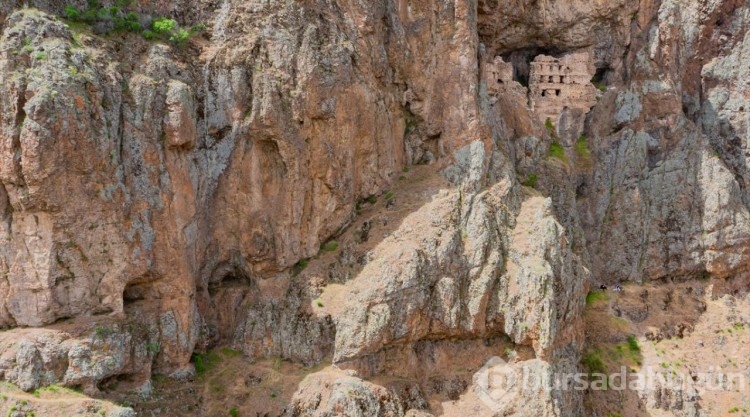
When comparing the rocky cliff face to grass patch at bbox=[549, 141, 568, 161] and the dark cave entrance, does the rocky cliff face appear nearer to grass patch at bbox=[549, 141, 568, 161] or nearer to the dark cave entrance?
grass patch at bbox=[549, 141, 568, 161]

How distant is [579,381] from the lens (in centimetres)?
3384

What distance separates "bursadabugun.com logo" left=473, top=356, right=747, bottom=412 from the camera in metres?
30.8

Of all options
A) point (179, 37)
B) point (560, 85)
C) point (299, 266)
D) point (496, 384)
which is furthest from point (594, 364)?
point (179, 37)

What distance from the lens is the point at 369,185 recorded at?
35.1 metres

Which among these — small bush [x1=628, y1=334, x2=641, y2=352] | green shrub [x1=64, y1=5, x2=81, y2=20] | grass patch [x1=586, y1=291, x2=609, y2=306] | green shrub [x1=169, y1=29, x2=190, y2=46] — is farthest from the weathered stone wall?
green shrub [x1=64, y1=5, x2=81, y2=20]

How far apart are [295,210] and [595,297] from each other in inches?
807

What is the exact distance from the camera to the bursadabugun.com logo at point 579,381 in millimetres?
30828

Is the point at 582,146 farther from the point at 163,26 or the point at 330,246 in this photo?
the point at 163,26

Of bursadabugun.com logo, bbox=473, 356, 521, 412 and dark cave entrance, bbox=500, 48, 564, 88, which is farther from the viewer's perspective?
dark cave entrance, bbox=500, 48, 564, 88

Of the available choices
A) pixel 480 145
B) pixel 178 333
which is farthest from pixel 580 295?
pixel 178 333

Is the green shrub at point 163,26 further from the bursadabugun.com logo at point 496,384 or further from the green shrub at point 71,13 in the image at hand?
the bursadabugun.com logo at point 496,384

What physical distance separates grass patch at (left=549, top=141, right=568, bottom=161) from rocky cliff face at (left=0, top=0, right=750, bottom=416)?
1.62m

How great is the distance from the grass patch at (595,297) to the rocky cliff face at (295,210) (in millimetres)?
2436

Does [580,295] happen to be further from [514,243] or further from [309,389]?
[309,389]
